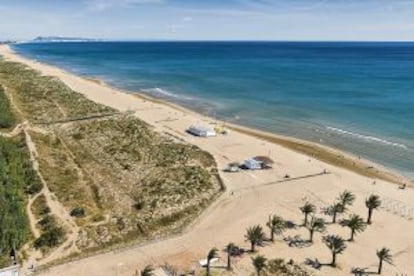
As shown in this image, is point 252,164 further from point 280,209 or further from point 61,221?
point 61,221

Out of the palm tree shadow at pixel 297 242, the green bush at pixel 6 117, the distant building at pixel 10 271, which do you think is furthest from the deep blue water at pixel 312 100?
the distant building at pixel 10 271

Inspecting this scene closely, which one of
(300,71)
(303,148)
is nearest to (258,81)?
(300,71)

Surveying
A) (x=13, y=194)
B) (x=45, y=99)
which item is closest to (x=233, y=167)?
(x=13, y=194)

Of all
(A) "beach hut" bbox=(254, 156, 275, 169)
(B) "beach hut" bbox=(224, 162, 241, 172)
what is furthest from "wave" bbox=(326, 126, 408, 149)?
(B) "beach hut" bbox=(224, 162, 241, 172)

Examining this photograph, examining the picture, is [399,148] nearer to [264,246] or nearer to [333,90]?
[264,246]

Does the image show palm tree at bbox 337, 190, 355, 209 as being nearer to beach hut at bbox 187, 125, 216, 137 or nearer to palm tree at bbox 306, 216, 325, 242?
palm tree at bbox 306, 216, 325, 242
